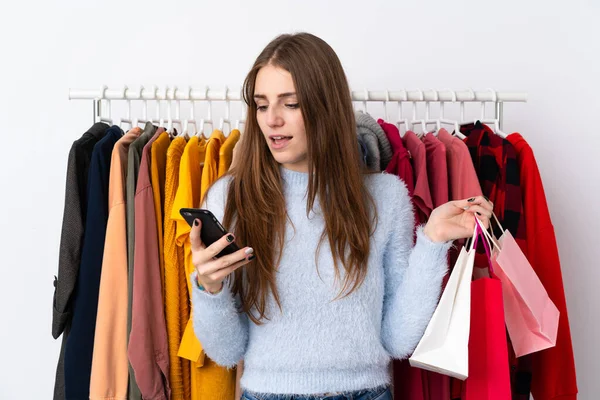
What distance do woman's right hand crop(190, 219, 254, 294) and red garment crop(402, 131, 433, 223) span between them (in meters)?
0.61

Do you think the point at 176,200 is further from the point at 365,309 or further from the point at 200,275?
the point at 365,309

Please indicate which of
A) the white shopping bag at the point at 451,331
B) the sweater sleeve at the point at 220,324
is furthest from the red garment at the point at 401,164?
the sweater sleeve at the point at 220,324

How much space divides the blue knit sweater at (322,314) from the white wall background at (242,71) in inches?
43.7

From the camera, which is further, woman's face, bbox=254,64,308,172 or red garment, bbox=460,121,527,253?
red garment, bbox=460,121,527,253

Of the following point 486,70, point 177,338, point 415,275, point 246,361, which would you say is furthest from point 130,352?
point 486,70

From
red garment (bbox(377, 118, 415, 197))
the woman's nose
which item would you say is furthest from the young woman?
red garment (bbox(377, 118, 415, 197))

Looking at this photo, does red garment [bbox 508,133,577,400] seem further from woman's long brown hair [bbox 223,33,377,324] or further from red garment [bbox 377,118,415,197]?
woman's long brown hair [bbox 223,33,377,324]

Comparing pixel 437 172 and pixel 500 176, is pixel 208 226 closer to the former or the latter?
pixel 437 172

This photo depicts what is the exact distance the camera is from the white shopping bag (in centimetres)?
142

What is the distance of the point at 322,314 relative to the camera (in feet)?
4.82

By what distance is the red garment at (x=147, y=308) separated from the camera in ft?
5.68

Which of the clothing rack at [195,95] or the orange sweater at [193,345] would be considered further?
the clothing rack at [195,95]

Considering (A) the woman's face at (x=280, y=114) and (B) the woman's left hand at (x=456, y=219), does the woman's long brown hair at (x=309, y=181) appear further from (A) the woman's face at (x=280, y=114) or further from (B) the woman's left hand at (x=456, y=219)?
(B) the woman's left hand at (x=456, y=219)

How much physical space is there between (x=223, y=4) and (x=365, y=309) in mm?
1527
